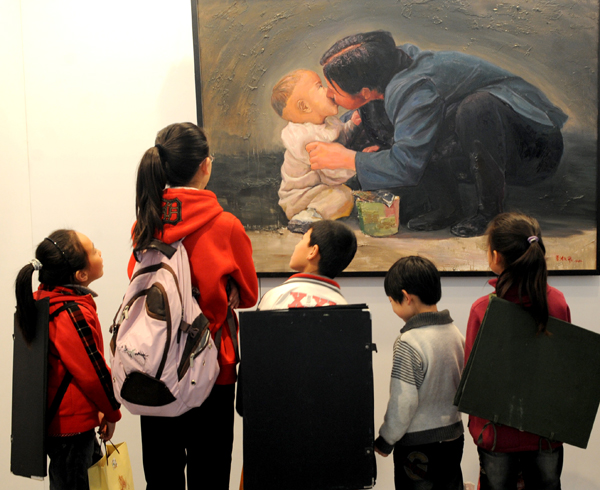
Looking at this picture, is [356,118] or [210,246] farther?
[356,118]

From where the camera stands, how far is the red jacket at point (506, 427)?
1530 millimetres

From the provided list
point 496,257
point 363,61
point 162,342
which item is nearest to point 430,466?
point 496,257

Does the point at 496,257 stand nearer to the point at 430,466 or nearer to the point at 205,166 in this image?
the point at 430,466

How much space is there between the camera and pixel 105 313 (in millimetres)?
2605

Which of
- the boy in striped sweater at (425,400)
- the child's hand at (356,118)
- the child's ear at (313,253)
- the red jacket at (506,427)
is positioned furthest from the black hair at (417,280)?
the child's hand at (356,118)

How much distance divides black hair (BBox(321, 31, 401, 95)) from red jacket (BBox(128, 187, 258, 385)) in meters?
1.22

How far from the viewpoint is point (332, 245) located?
5.36 ft

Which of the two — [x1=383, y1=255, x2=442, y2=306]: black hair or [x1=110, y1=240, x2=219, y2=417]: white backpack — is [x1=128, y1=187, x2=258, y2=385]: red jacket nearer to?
[x1=110, y1=240, x2=219, y2=417]: white backpack

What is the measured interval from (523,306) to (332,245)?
606 millimetres

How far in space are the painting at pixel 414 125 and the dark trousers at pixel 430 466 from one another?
96 cm

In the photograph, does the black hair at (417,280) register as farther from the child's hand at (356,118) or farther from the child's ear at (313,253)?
the child's hand at (356,118)

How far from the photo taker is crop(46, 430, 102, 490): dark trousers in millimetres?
1643

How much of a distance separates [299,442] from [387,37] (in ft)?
6.16
